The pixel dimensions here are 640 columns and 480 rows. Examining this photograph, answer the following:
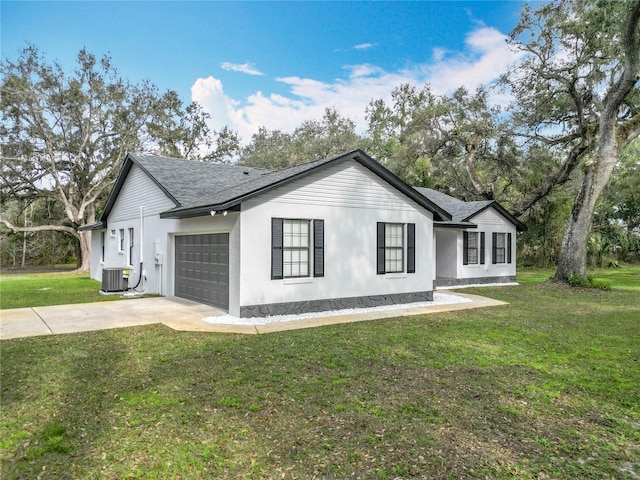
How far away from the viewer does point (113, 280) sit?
13.8 metres

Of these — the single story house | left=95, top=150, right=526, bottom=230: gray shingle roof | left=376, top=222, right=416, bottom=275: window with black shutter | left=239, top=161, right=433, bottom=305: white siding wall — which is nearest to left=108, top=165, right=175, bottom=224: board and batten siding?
the single story house

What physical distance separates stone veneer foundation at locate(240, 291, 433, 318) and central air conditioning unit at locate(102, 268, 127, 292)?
23.1ft

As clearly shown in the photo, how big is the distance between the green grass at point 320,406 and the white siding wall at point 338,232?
2139mm

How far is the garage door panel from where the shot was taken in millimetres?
10250

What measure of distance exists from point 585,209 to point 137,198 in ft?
56.8

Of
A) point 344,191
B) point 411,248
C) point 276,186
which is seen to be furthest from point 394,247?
point 276,186

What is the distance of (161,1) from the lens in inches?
443

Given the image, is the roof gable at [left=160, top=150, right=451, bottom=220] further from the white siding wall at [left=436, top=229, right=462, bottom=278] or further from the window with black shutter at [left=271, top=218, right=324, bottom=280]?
the white siding wall at [left=436, top=229, right=462, bottom=278]

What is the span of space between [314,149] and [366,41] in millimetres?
18631

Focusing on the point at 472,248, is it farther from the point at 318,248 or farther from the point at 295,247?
the point at 295,247

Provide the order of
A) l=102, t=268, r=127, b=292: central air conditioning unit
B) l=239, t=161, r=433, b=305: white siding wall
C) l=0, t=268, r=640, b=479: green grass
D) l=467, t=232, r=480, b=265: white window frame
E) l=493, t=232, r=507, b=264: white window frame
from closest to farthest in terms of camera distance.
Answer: l=0, t=268, r=640, b=479: green grass < l=239, t=161, r=433, b=305: white siding wall < l=102, t=268, r=127, b=292: central air conditioning unit < l=467, t=232, r=480, b=265: white window frame < l=493, t=232, r=507, b=264: white window frame

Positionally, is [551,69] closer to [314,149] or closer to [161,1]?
[161,1]

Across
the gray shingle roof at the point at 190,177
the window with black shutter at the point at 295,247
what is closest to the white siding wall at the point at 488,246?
the window with black shutter at the point at 295,247

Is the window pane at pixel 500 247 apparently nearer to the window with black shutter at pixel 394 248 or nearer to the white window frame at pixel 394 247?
the window with black shutter at pixel 394 248
